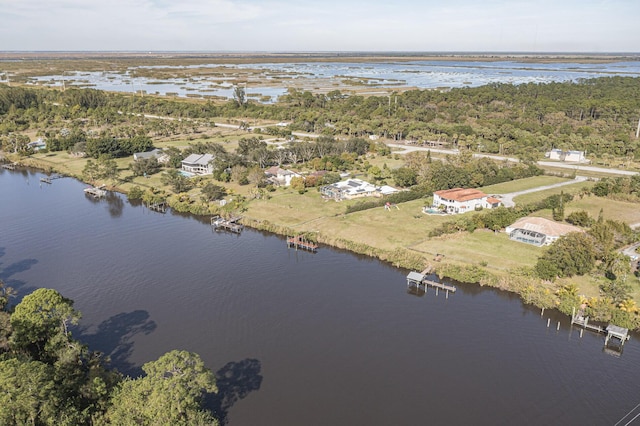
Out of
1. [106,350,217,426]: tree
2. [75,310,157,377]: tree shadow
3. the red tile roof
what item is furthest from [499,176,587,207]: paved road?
[106,350,217,426]: tree

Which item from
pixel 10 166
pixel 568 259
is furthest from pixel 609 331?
pixel 10 166

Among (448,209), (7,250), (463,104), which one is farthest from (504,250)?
(463,104)

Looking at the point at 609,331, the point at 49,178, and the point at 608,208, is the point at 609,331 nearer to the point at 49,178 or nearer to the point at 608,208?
the point at 608,208

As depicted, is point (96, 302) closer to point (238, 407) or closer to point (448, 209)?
point (238, 407)

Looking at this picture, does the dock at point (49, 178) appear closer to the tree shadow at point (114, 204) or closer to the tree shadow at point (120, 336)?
the tree shadow at point (114, 204)

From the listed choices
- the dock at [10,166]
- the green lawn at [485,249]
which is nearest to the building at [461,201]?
the green lawn at [485,249]

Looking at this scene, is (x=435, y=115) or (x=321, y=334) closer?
(x=321, y=334)
